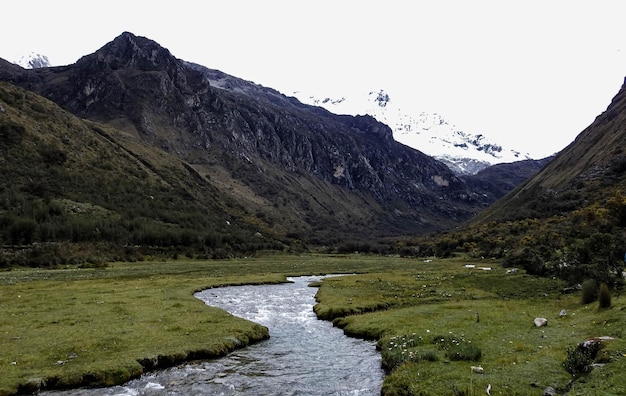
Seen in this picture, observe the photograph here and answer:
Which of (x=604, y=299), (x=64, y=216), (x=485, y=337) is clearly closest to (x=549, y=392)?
(x=485, y=337)

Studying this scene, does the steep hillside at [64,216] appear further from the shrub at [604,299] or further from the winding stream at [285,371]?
the shrub at [604,299]

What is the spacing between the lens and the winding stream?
25.5 m

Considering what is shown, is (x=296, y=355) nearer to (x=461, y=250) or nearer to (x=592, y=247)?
(x=592, y=247)

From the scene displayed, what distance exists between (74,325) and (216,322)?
12067 millimetres

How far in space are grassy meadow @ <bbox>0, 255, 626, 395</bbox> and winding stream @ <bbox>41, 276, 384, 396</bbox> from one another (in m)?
1.31

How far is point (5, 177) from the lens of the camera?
160 m

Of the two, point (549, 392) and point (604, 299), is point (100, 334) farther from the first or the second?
point (604, 299)

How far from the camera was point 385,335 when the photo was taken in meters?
36.8

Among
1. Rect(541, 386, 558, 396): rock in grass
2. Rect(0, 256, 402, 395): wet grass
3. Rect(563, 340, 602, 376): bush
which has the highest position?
Rect(563, 340, 602, 376): bush

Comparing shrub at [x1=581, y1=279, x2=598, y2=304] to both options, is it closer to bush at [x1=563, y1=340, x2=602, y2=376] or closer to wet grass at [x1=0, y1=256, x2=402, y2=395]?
bush at [x1=563, y1=340, x2=602, y2=376]

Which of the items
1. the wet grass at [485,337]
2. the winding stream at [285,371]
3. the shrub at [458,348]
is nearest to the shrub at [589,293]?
the wet grass at [485,337]

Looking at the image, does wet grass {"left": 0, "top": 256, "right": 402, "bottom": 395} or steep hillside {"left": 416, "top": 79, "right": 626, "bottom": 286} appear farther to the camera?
steep hillside {"left": 416, "top": 79, "right": 626, "bottom": 286}

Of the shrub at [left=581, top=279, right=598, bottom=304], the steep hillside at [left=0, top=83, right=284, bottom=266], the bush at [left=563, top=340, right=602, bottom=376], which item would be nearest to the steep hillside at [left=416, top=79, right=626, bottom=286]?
the shrub at [left=581, top=279, right=598, bottom=304]

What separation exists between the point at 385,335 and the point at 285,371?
1088cm
